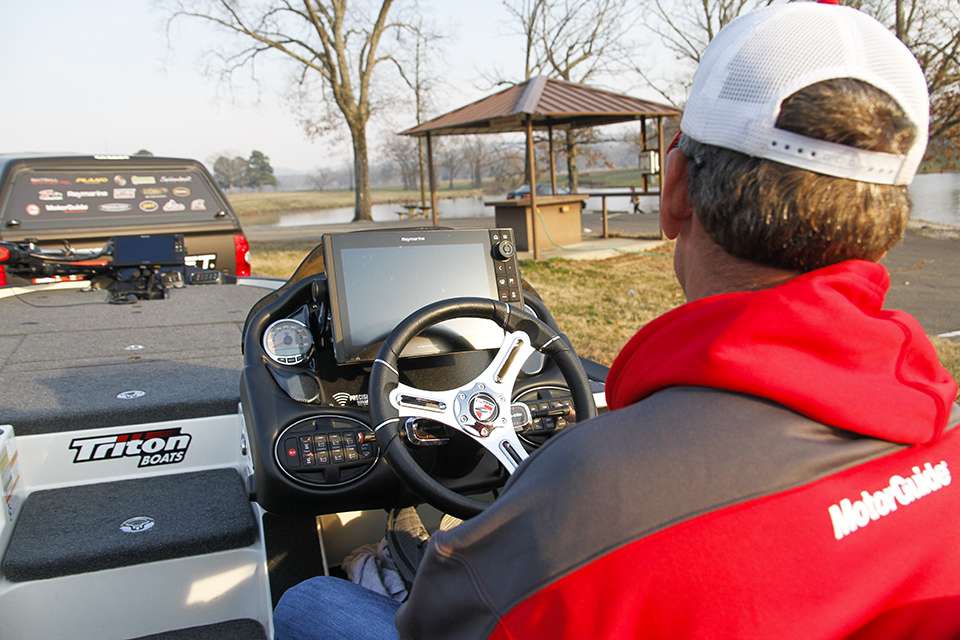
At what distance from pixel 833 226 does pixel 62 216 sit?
6568mm

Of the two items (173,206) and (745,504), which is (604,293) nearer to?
(173,206)

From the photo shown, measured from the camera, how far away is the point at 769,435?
2.91 feet

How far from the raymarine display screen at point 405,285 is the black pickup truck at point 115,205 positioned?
4.73 metres

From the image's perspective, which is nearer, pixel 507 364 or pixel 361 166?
pixel 507 364

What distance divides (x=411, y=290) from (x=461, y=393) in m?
0.45

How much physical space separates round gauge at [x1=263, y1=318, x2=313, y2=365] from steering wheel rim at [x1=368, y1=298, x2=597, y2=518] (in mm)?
486

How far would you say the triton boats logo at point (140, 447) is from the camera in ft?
9.42

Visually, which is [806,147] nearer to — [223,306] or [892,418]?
[892,418]

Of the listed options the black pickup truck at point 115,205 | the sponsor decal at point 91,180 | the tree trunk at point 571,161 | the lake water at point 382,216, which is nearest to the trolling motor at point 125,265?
the black pickup truck at point 115,205

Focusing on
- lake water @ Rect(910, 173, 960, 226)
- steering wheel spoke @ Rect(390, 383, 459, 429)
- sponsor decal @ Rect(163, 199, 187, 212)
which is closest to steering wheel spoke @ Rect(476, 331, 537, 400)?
steering wheel spoke @ Rect(390, 383, 459, 429)

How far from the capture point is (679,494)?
86 cm

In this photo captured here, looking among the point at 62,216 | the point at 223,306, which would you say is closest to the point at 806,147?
the point at 223,306

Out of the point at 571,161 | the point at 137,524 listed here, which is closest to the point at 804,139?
the point at 137,524

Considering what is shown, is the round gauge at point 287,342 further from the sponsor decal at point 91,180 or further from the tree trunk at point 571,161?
the tree trunk at point 571,161
